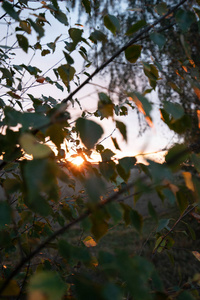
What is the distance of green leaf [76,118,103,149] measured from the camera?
0.44 metres

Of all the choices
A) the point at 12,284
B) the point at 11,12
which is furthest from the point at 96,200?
the point at 11,12

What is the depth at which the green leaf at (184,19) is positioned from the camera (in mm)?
549

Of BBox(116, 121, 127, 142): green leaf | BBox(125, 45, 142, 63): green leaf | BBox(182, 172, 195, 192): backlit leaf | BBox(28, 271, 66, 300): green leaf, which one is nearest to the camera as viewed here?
BBox(28, 271, 66, 300): green leaf

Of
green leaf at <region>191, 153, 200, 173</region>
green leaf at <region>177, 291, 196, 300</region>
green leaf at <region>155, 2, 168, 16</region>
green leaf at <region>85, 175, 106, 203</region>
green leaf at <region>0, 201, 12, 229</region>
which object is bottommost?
green leaf at <region>177, 291, 196, 300</region>

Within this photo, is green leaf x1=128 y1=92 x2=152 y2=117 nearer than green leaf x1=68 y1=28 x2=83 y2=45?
Yes

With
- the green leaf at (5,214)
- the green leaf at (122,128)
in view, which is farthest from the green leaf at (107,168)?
the green leaf at (5,214)

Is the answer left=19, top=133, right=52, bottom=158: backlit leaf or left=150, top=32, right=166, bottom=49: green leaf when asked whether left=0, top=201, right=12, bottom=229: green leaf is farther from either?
left=150, top=32, right=166, bottom=49: green leaf

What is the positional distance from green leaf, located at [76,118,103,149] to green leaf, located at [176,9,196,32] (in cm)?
29

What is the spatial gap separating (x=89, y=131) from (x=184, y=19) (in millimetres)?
327

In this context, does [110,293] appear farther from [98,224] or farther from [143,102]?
[143,102]

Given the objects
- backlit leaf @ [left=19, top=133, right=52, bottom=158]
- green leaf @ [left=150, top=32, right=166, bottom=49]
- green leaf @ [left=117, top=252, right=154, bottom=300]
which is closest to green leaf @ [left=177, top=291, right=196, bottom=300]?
green leaf @ [left=117, top=252, right=154, bottom=300]

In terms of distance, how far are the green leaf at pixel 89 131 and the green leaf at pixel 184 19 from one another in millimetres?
288

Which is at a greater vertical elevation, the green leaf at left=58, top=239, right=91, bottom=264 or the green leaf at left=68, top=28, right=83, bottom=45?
the green leaf at left=68, top=28, right=83, bottom=45

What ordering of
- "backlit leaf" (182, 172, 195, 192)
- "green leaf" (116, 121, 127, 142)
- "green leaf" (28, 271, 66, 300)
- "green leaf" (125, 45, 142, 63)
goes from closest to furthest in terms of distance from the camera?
"green leaf" (28, 271, 66, 300), "backlit leaf" (182, 172, 195, 192), "green leaf" (116, 121, 127, 142), "green leaf" (125, 45, 142, 63)
